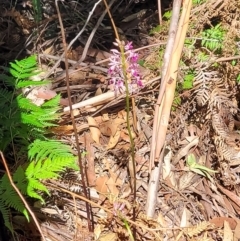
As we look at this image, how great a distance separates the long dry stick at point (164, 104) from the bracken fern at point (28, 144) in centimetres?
47

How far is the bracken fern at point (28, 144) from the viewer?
8.27 ft

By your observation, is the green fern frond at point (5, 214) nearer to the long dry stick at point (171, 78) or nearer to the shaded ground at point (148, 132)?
the shaded ground at point (148, 132)

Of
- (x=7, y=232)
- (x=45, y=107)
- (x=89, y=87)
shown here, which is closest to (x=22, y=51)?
(x=89, y=87)

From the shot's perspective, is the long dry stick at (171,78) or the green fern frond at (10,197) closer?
the green fern frond at (10,197)

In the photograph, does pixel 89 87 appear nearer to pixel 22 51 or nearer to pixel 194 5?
pixel 22 51

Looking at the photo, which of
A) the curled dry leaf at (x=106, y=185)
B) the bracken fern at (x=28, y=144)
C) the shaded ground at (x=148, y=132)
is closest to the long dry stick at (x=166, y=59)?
the shaded ground at (x=148, y=132)

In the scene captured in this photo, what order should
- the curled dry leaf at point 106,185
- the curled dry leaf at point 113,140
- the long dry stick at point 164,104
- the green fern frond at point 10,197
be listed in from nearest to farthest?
1. the green fern frond at point 10,197
2. the long dry stick at point 164,104
3. the curled dry leaf at point 106,185
4. the curled dry leaf at point 113,140

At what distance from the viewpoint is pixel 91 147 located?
3127 mm

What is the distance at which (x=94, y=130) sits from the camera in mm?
3188

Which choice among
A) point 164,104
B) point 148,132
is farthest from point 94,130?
point 164,104

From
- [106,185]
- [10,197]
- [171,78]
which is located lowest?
[106,185]

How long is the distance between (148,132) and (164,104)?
0.30 meters

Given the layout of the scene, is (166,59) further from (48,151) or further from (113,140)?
(48,151)

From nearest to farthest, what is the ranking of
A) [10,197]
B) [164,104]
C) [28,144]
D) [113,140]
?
[10,197]
[28,144]
[164,104]
[113,140]
